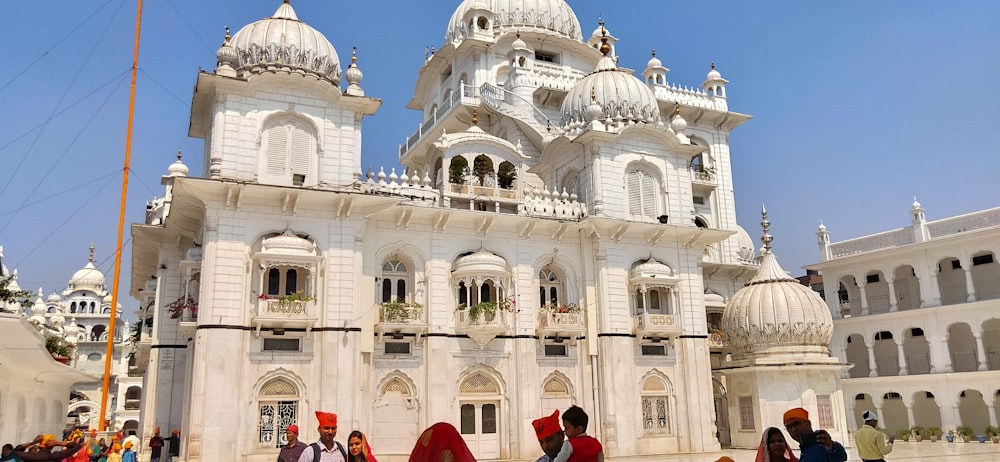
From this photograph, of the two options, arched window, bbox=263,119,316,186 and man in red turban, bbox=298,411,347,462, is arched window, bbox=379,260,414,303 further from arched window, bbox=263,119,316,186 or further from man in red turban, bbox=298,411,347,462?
man in red turban, bbox=298,411,347,462

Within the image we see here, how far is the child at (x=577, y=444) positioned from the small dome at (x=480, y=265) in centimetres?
1737

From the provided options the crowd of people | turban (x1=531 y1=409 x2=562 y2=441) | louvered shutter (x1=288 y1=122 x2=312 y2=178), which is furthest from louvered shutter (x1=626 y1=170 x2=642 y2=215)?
turban (x1=531 y1=409 x2=562 y2=441)

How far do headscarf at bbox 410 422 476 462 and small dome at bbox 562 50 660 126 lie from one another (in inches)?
863

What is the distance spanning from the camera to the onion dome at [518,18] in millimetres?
35875

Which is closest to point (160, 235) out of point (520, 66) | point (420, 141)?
point (420, 141)

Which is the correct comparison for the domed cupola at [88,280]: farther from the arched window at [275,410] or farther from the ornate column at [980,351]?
the ornate column at [980,351]

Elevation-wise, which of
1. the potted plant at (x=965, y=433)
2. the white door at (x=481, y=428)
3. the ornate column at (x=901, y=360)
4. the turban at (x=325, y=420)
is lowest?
the potted plant at (x=965, y=433)

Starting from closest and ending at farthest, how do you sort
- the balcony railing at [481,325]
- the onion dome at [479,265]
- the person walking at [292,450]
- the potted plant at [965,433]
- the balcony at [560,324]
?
the person walking at [292,450]
the balcony railing at [481,325]
the onion dome at [479,265]
the balcony at [560,324]
the potted plant at [965,433]

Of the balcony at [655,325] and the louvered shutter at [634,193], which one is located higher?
the louvered shutter at [634,193]

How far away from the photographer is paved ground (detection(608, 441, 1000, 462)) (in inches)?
914

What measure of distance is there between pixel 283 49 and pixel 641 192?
12910 millimetres

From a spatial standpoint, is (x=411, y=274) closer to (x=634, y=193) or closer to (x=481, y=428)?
(x=481, y=428)

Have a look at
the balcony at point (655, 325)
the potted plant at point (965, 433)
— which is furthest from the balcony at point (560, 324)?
the potted plant at point (965, 433)

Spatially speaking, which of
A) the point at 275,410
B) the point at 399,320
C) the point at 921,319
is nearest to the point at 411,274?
the point at 399,320
